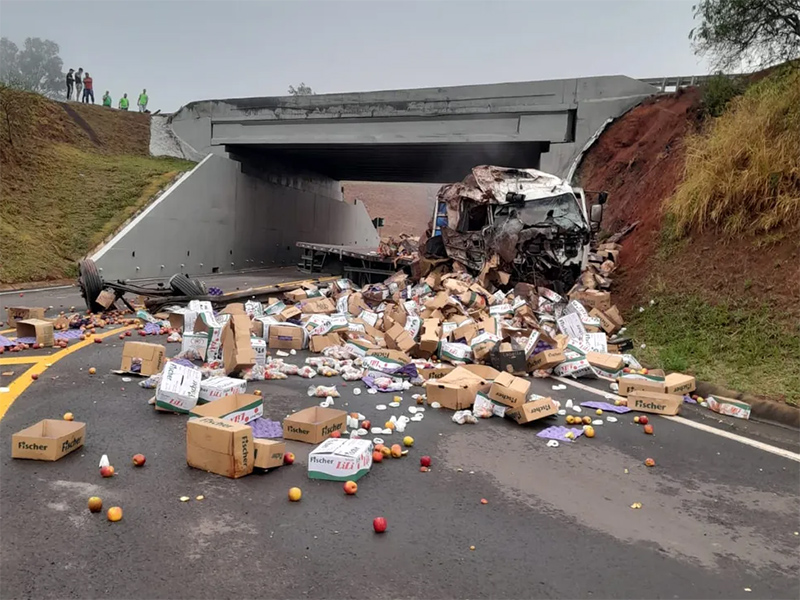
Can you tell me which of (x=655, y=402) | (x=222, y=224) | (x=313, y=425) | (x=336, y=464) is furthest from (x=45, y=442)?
(x=222, y=224)

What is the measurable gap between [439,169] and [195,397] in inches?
1026

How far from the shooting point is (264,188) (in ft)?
91.9

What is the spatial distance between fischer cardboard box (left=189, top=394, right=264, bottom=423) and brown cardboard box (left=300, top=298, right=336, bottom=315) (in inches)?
230

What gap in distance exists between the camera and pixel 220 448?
3.81m

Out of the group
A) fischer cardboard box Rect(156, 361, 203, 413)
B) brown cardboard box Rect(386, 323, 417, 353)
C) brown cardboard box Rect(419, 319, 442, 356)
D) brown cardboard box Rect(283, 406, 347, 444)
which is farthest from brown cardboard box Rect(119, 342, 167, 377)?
brown cardboard box Rect(419, 319, 442, 356)

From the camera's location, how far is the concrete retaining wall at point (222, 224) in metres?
19.4

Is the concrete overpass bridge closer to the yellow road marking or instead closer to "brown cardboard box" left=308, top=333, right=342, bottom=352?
the yellow road marking

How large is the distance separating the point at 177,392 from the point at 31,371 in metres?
2.53

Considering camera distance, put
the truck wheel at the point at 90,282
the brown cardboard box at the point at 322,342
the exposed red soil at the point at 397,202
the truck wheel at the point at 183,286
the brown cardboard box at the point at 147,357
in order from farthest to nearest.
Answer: the exposed red soil at the point at 397,202
the truck wheel at the point at 183,286
the truck wheel at the point at 90,282
the brown cardboard box at the point at 322,342
the brown cardboard box at the point at 147,357

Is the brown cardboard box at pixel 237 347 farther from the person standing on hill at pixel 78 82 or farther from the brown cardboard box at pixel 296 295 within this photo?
the person standing on hill at pixel 78 82

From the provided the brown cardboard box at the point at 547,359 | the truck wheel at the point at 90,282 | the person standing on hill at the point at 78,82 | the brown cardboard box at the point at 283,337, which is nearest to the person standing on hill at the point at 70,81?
the person standing on hill at the point at 78,82

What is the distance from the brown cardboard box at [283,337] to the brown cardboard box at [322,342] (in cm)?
26

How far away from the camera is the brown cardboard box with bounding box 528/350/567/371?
7.53 metres

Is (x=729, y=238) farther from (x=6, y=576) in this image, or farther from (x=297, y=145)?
(x=297, y=145)
